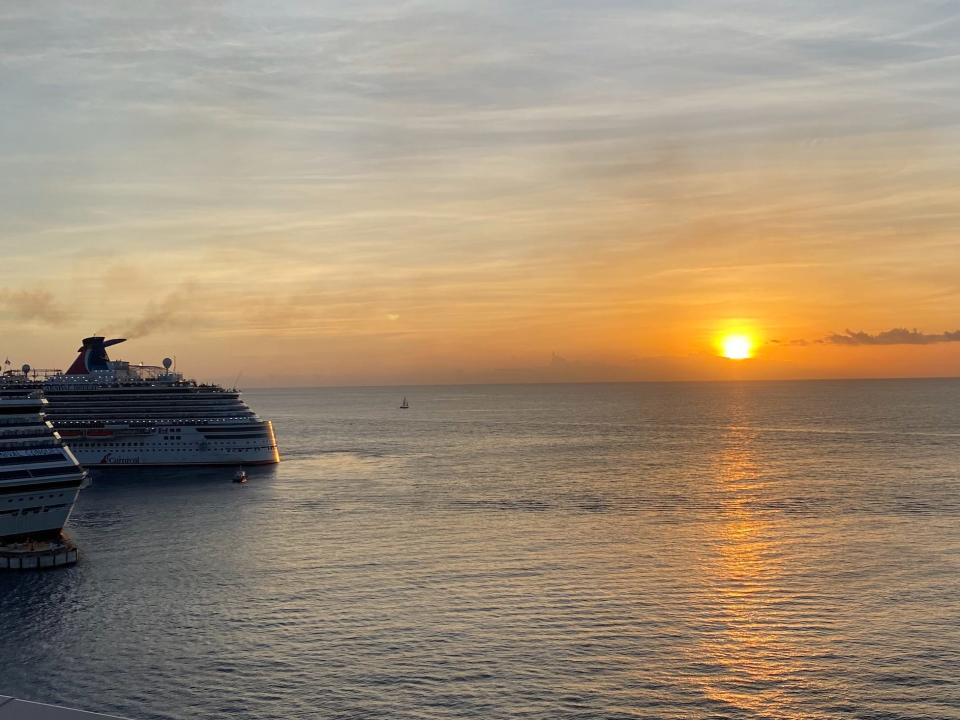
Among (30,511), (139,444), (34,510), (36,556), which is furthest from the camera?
(139,444)

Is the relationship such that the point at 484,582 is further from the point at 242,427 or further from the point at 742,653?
the point at 242,427

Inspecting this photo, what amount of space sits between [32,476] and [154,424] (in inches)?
2680

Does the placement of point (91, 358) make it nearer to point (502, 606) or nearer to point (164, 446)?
point (164, 446)

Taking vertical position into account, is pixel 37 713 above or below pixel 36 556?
above

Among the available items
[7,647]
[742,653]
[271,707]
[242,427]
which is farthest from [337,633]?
[242,427]

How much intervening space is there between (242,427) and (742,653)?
108462 mm

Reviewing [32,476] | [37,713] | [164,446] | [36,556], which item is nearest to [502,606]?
[36,556]

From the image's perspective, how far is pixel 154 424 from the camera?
466ft

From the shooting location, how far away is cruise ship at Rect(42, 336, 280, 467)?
461ft

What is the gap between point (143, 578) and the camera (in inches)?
2589

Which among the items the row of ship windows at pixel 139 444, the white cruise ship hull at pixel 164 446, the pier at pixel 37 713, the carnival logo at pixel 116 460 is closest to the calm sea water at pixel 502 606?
the pier at pixel 37 713

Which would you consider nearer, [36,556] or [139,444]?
[36,556]

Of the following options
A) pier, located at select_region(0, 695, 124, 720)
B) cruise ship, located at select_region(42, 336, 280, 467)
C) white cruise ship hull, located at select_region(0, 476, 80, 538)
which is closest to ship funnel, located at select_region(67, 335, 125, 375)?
cruise ship, located at select_region(42, 336, 280, 467)

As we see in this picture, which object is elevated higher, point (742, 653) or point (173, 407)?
point (173, 407)
